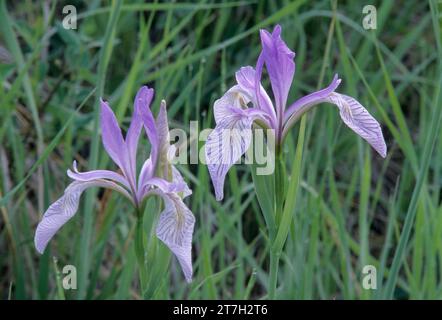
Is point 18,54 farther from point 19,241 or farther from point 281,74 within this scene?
point 281,74

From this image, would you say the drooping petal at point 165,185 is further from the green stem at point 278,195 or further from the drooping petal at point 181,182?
the green stem at point 278,195

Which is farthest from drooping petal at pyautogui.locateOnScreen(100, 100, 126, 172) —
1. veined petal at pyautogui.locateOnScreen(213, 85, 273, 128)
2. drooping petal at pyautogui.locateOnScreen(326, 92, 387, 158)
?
drooping petal at pyautogui.locateOnScreen(326, 92, 387, 158)

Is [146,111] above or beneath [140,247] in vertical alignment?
above

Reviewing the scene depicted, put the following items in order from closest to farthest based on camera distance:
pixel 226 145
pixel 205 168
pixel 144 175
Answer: pixel 226 145
pixel 144 175
pixel 205 168

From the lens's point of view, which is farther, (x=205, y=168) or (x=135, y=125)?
(x=205, y=168)

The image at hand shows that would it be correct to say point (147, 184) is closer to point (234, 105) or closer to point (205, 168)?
point (234, 105)

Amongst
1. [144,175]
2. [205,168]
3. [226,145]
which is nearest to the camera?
[226,145]

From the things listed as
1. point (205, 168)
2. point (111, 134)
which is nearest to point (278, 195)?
point (111, 134)
